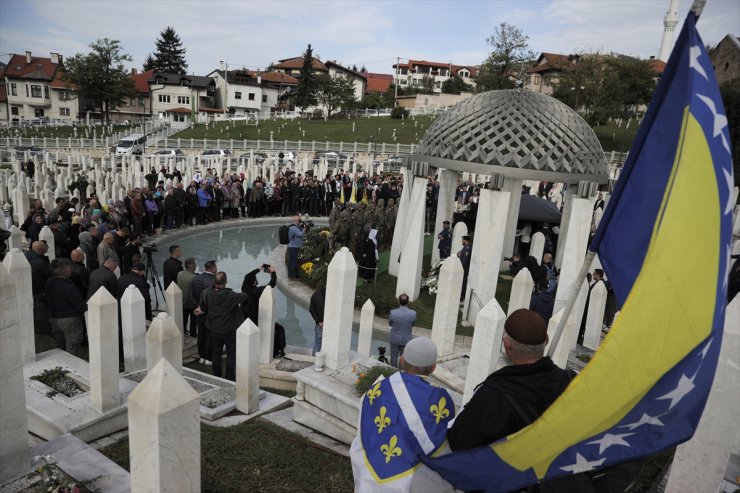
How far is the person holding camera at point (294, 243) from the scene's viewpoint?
38.0 feet

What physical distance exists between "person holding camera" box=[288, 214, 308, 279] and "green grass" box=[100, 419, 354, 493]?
→ 696cm

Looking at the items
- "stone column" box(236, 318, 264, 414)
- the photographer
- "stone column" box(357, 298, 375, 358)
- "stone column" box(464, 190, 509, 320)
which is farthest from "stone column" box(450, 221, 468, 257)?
"stone column" box(236, 318, 264, 414)

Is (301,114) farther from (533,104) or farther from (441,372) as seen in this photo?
(441,372)

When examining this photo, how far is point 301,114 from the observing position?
212 feet

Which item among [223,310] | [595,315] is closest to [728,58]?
[595,315]

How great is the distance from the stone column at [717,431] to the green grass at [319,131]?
45.1 metres

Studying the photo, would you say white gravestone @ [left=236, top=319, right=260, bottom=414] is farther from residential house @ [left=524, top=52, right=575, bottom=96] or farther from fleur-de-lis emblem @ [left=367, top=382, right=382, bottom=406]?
residential house @ [left=524, top=52, right=575, bottom=96]

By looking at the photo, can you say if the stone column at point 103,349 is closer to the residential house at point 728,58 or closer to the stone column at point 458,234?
the stone column at point 458,234

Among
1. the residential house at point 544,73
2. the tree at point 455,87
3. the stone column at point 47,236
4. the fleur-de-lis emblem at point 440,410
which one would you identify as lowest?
the stone column at point 47,236

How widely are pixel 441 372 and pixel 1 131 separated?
48.3 meters

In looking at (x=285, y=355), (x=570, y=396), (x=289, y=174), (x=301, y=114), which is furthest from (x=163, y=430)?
(x=301, y=114)

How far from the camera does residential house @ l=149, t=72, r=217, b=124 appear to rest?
2569 inches

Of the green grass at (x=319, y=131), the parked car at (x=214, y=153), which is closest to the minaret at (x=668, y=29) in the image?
the green grass at (x=319, y=131)

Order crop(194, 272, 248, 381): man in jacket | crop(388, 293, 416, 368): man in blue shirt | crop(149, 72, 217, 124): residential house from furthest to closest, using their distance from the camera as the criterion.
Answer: crop(149, 72, 217, 124): residential house
crop(388, 293, 416, 368): man in blue shirt
crop(194, 272, 248, 381): man in jacket
